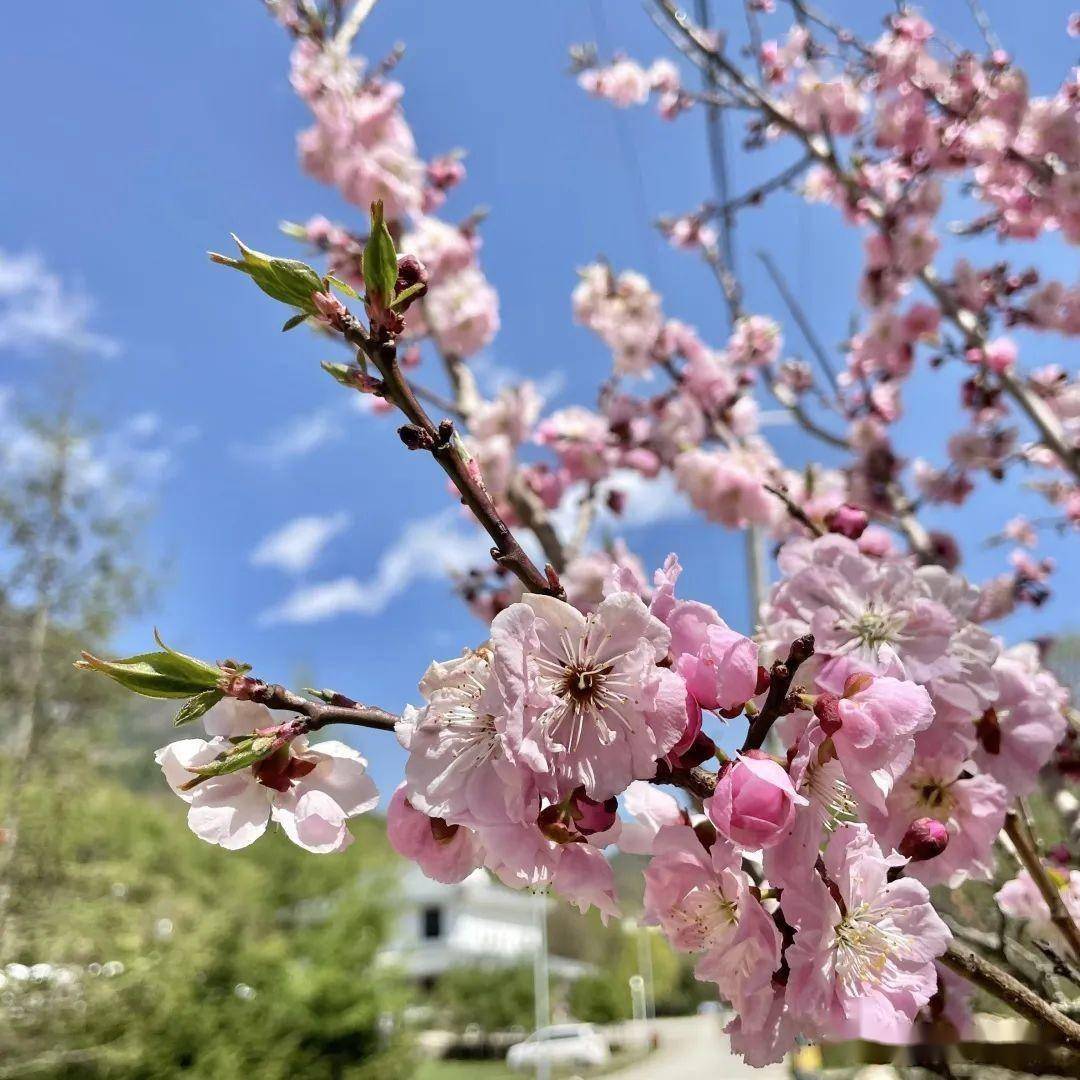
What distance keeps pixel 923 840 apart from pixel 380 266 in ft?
2.02

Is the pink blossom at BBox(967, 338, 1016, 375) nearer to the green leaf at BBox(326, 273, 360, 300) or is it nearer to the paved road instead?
the green leaf at BBox(326, 273, 360, 300)

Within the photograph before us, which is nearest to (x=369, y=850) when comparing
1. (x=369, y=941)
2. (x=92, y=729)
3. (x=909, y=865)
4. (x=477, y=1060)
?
(x=369, y=941)

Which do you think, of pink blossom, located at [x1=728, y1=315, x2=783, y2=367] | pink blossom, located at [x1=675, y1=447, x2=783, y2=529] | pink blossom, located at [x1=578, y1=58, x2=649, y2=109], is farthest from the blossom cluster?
pink blossom, located at [x1=578, y1=58, x2=649, y2=109]

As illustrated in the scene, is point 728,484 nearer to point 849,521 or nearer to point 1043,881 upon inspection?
point 849,521

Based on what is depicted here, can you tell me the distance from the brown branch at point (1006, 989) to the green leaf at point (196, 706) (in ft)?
1.82

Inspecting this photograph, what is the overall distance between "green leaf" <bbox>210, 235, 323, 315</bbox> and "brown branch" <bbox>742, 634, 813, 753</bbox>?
0.42 metres

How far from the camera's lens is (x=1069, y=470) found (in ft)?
7.45

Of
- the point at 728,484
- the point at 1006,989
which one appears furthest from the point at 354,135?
the point at 1006,989

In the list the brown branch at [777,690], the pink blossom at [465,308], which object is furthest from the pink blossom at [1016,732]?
the pink blossom at [465,308]

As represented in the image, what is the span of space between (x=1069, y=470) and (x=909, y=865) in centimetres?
196

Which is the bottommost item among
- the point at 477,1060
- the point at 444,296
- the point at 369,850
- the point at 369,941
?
the point at 477,1060

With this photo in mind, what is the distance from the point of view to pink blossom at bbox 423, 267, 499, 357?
2.72 metres

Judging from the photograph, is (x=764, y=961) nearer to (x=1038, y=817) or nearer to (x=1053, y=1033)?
(x=1053, y=1033)

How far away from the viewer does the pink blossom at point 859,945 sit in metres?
0.55
